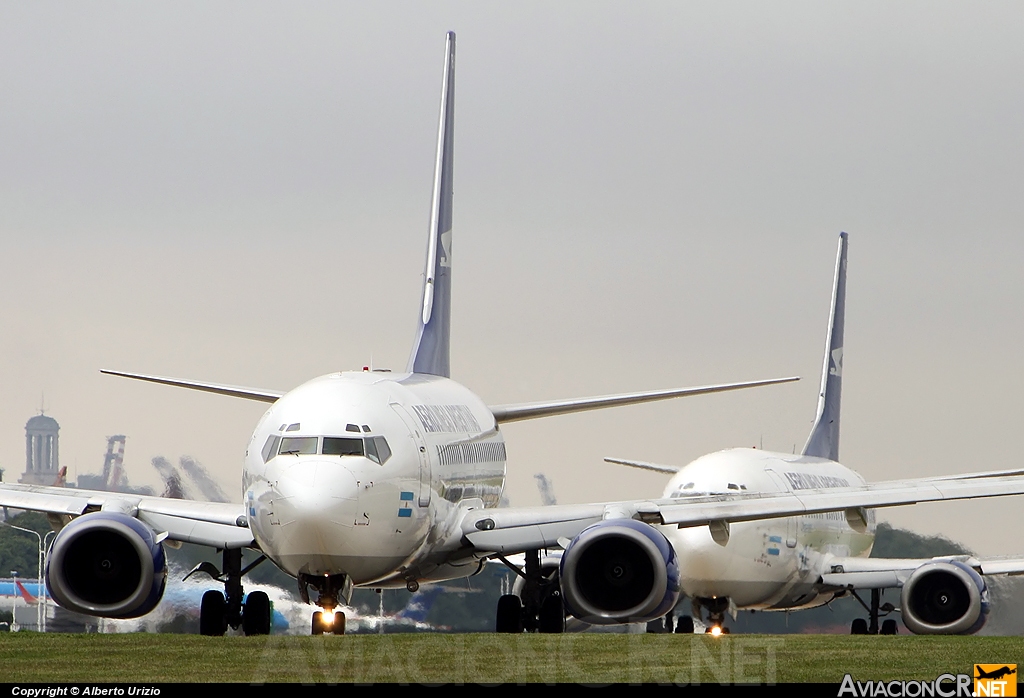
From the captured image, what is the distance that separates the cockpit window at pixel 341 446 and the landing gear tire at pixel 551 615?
5506 millimetres

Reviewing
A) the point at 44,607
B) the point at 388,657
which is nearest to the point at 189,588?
the point at 44,607

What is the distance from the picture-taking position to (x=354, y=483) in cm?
2011

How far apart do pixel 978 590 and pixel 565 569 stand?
13324mm

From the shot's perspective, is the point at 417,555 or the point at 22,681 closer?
the point at 22,681

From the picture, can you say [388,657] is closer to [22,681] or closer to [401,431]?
[22,681]

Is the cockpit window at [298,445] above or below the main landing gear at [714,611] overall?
above

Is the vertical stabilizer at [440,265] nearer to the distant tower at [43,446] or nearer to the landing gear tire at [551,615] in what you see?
the landing gear tire at [551,615]

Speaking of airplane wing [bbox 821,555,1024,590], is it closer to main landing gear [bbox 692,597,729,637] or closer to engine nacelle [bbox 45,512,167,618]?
main landing gear [bbox 692,597,729,637]

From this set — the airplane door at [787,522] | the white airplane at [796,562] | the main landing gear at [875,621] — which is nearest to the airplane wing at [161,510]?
the white airplane at [796,562]

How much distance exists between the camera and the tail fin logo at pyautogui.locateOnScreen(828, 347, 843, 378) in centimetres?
4722

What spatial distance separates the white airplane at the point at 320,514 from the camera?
20047 millimetres

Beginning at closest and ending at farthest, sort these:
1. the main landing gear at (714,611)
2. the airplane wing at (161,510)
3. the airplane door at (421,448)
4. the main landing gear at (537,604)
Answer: the airplane door at (421,448), the airplane wing at (161,510), the main landing gear at (537,604), the main landing gear at (714,611)

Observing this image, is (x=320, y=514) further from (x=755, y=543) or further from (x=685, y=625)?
(x=685, y=625)

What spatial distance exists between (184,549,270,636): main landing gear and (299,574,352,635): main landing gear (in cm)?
192
